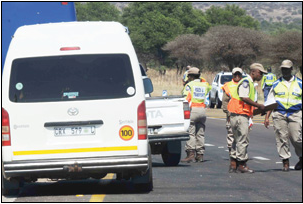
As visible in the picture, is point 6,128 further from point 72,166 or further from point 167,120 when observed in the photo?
point 167,120

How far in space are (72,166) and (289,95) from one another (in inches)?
178

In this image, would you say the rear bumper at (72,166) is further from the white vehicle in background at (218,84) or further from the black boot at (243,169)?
the white vehicle in background at (218,84)

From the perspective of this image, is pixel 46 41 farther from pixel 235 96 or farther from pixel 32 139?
pixel 235 96

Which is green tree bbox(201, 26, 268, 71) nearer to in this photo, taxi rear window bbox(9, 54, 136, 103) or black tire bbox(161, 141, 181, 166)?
black tire bbox(161, 141, 181, 166)

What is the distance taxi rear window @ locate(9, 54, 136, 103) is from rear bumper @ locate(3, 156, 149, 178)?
79 centimetres

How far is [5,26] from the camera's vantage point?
1595cm

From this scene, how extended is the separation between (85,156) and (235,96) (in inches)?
164

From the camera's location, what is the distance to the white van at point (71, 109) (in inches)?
421

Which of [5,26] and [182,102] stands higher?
[5,26]

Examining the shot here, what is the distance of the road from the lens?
10.7 meters

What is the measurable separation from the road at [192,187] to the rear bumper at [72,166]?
0.35 m

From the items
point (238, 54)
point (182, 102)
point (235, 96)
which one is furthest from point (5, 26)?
point (238, 54)

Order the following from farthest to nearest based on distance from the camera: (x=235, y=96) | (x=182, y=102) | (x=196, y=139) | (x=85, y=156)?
(x=196, y=139)
(x=182, y=102)
(x=235, y=96)
(x=85, y=156)

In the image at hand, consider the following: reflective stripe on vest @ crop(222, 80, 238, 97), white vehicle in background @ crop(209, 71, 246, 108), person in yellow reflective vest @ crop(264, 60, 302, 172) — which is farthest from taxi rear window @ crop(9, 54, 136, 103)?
white vehicle in background @ crop(209, 71, 246, 108)
